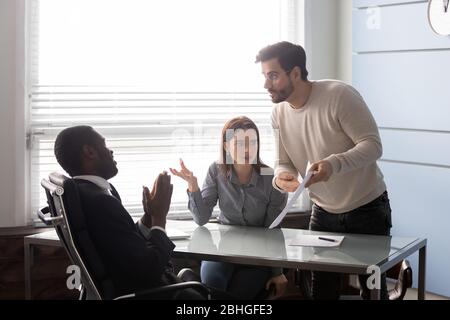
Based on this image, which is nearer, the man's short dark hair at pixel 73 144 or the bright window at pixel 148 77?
the man's short dark hair at pixel 73 144

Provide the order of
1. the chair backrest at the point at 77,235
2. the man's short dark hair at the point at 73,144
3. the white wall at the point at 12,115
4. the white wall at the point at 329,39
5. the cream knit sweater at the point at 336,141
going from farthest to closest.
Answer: the white wall at the point at 329,39
the white wall at the point at 12,115
the cream knit sweater at the point at 336,141
the man's short dark hair at the point at 73,144
the chair backrest at the point at 77,235

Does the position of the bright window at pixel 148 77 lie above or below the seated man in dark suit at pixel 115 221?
above

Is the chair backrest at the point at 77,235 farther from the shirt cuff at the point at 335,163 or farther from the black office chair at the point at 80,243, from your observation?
the shirt cuff at the point at 335,163

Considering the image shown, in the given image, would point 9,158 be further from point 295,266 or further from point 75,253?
point 295,266

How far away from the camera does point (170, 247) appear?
267 centimetres

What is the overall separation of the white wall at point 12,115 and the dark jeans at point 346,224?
1.67 m

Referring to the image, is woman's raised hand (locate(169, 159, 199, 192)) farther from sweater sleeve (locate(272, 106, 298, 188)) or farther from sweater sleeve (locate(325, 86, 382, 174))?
sweater sleeve (locate(325, 86, 382, 174))

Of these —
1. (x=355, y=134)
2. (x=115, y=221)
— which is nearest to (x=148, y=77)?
(x=355, y=134)

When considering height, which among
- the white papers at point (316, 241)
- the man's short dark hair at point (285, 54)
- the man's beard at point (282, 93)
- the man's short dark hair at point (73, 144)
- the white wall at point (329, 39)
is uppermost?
the white wall at point (329, 39)

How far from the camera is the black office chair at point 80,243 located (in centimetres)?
249

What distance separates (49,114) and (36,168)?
0.31 meters

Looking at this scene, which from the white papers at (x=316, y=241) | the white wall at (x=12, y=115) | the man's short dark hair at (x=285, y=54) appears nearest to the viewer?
the white papers at (x=316, y=241)

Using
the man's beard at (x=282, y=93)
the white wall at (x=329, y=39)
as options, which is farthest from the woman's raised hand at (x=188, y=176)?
the white wall at (x=329, y=39)

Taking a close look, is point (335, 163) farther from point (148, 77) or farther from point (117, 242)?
point (148, 77)
